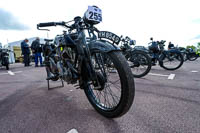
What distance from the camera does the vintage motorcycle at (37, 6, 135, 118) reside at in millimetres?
968

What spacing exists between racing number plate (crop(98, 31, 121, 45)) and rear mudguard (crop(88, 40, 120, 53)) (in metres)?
0.07

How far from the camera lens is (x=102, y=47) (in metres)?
1.10

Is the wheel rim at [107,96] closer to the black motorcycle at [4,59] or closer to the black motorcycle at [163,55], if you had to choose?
the black motorcycle at [163,55]

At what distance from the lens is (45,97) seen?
183cm

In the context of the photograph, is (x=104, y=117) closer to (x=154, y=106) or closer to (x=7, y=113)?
(x=154, y=106)

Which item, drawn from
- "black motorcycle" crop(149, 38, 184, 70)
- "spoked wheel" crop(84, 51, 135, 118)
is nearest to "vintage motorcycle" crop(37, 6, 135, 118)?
"spoked wheel" crop(84, 51, 135, 118)

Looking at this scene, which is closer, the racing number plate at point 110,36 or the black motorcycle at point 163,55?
the racing number plate at point 110,36

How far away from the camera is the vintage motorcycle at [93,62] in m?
0.97

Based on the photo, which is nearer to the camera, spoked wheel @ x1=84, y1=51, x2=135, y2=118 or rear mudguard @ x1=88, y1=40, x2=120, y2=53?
spoked wheel @ x1=84, y1=51, x2=135, y2=118

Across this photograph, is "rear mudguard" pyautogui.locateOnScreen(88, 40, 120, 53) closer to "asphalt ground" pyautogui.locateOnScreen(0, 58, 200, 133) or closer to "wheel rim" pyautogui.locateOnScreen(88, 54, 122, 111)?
"wheel rim" pyautogui.locateOnScreen(88, 54, 122, 111)

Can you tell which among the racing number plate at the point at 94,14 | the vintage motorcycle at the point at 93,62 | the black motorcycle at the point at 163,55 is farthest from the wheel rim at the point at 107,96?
the black motorcycle at the point at 163,55

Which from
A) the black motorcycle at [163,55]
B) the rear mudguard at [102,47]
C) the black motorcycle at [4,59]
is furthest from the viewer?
the black motorcycle at [4,59]

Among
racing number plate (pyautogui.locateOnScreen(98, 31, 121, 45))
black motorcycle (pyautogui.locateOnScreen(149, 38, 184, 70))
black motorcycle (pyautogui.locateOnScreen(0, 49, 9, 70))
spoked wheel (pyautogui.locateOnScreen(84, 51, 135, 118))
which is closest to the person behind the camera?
spoked wheel (pyautogui.locateOnScreen(84, 51, 135, 118))

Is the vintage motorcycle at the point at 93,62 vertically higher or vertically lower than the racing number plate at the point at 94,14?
lower
